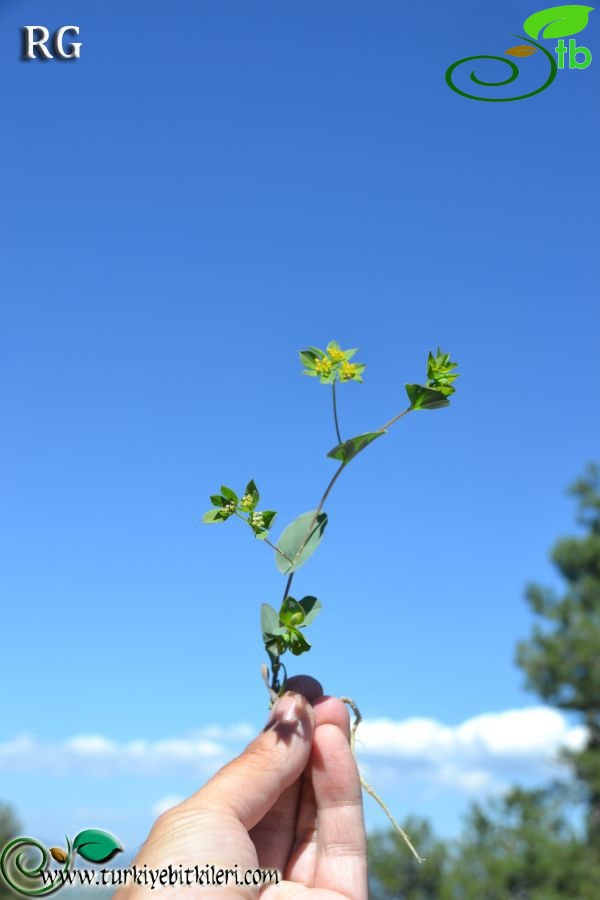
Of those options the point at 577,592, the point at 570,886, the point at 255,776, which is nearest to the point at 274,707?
the point at 255,776

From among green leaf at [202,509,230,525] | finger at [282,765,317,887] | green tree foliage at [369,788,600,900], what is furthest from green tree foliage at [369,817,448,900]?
green leaf at [202,509,230,525]

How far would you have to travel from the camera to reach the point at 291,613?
4.28 ft

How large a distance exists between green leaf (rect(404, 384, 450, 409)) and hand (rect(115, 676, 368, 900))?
1.66 ft

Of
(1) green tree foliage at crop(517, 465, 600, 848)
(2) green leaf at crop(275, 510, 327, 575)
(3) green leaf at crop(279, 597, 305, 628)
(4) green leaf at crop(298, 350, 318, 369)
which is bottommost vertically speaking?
(3) green leaf at crop(279, 597, 305, 628)

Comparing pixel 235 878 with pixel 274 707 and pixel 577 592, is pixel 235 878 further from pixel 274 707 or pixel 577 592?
pixel 577 592

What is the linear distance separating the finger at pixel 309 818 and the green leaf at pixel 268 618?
0.71ft

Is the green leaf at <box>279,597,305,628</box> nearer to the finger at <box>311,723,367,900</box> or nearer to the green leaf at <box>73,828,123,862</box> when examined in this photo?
the finger at <box>311,723,367,900</box>

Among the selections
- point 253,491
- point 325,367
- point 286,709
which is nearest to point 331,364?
point 325,367

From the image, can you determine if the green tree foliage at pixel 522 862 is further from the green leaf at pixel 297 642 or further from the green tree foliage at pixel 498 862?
the green leaf at pixel 297 642

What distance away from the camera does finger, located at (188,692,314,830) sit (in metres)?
1.30

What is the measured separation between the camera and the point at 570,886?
601cm

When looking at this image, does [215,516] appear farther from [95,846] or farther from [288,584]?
[95,846]

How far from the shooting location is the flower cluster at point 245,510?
4.33 feet

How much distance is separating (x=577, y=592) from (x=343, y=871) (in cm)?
661
